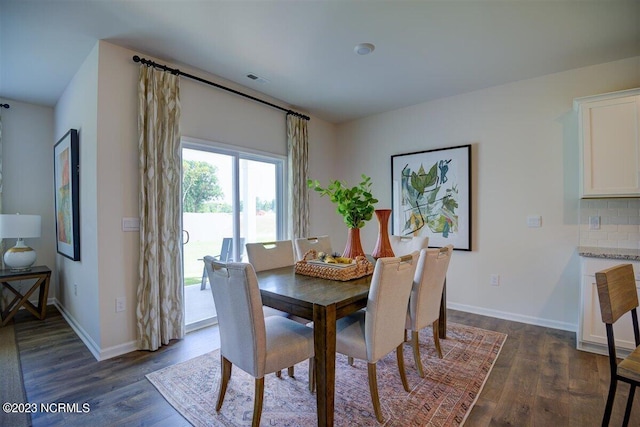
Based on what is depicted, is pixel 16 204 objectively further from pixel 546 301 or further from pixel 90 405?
pixel 546 301

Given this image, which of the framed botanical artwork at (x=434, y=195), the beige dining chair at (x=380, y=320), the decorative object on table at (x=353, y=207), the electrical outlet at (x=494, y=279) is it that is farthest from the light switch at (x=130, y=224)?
the electrical outlet at (x=494, y=279)

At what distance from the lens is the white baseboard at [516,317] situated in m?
3.09

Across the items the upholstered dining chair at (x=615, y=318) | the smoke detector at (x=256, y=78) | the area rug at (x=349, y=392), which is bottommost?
the area rug at (x=349, y=392)

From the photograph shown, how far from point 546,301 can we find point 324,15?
3501 millimetres

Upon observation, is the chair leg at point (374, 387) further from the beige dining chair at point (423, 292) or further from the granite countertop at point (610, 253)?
the granite countertop at point (610, 253)

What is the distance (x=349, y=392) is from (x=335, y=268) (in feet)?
2.71

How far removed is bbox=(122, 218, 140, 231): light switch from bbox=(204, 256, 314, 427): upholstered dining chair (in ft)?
4.42

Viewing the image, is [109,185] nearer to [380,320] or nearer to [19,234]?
[19,234]

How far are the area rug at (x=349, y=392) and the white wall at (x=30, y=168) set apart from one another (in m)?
3.03

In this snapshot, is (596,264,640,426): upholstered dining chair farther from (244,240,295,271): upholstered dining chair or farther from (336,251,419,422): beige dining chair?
(244,240,295,271): upholstered dining chair

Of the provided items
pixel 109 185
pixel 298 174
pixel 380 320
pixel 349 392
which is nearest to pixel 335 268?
pixel 380 320

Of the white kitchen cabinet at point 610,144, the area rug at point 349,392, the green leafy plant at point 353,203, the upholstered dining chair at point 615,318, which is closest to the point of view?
the upholstered dining chair at point 615,318

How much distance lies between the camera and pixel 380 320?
1.70 meters

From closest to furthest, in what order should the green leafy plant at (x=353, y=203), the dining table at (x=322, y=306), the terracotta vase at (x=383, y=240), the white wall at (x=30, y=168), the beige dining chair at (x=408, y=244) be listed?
the dining table at (x=322, y=306), the green leafy plant at (x=353, y=203), the terracotta vase at (x=383, y=240), the beige dining chair at (x=408, y=244), the white wall at (x=30, y=168)
